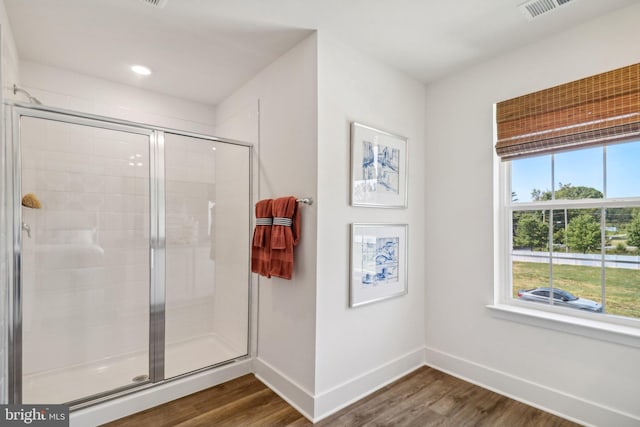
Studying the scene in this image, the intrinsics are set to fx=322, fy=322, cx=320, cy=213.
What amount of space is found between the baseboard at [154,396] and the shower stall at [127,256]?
7 centimetres

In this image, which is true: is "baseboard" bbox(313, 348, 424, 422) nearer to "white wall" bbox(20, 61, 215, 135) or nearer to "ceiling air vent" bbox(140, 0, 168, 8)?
"ceiling air vent" bbox(140, 0, 168, 8)

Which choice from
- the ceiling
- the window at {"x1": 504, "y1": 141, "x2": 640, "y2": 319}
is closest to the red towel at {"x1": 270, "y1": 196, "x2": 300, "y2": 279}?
the ceiling

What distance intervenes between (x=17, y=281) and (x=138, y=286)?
84cm

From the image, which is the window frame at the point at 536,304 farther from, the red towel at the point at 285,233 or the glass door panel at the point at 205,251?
the glass door panel at the point at 205,251

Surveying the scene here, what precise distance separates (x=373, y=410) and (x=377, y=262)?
0.96m

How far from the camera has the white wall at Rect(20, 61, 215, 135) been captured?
2.47 m

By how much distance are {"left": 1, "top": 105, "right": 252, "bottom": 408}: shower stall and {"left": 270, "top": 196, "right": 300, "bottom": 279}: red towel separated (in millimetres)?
607

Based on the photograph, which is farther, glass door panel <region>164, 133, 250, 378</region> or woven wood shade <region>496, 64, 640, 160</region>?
glass door panel <region>164, 133, 250, 378</region>

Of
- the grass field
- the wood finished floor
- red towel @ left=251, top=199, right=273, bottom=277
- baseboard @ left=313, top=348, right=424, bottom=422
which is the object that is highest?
red towel @ left=251, top=199, right=273, bottom=277

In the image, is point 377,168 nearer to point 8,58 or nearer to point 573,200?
point 573,200

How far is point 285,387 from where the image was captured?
2207 mm

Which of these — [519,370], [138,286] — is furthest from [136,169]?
[519,370]

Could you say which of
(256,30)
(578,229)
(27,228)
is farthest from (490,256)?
(27,228)

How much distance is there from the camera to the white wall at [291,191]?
206 cm
